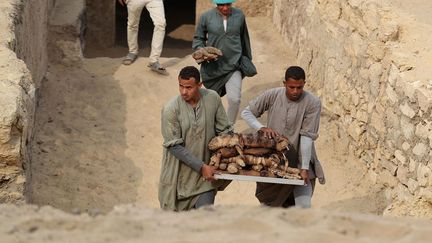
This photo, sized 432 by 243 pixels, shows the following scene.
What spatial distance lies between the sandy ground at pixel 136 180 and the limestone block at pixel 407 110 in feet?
3.26

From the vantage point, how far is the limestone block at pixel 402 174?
861 cm

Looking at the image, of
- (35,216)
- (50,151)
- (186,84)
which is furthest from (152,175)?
(35,216)

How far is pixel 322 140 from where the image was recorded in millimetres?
10469

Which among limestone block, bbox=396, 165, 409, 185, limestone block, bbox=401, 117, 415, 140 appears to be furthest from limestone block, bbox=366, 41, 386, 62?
limestone block, bbox=396, 165, 409, 185

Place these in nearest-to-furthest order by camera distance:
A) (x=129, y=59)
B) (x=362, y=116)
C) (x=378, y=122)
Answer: (x=378, y=122) < (x=362, y=116) < (x=129, y=59)

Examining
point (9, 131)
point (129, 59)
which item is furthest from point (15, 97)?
point (129, 59)

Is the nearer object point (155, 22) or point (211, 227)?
point (211, 227)

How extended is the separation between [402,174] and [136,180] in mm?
2587

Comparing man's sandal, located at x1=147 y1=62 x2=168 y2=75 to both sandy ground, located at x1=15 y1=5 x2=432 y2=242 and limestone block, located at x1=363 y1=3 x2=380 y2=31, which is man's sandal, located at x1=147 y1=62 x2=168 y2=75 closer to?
sandy ground, located at x1=15 y1=5 x2=432 y2=242

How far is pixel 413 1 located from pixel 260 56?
2.84 meters

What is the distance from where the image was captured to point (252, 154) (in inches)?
286

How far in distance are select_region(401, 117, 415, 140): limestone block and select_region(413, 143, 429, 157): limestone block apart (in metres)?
0.15

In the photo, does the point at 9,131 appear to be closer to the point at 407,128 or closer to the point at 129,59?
the point at 407,128

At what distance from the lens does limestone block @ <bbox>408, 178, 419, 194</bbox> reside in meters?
8.35
